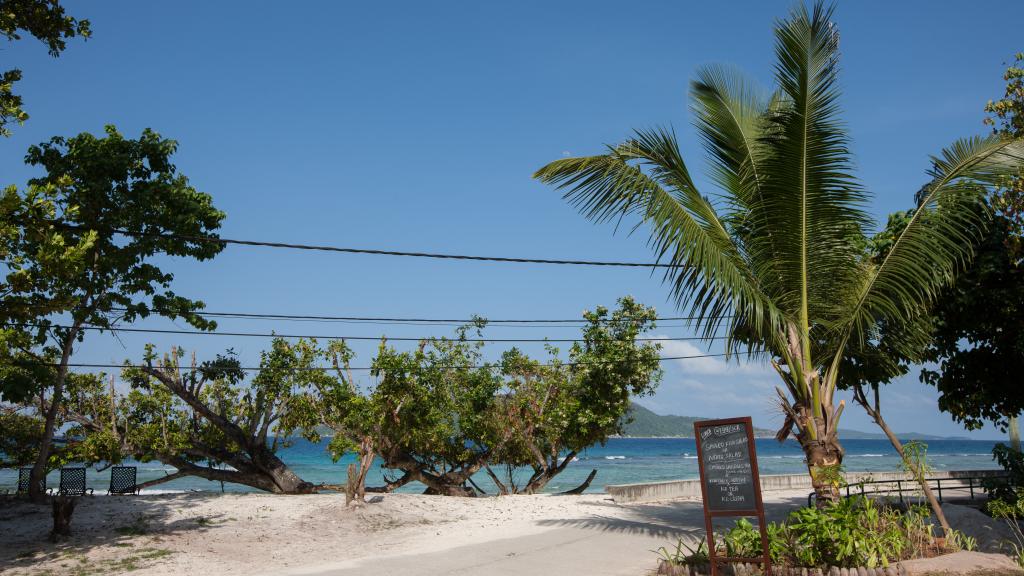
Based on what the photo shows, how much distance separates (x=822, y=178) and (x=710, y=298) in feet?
7.71

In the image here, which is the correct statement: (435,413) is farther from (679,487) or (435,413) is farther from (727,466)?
(727,466)

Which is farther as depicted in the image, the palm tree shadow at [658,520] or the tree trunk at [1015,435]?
the tree trunk at [1015,435]

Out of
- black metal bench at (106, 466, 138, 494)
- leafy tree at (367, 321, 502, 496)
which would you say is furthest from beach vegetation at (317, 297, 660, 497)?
black metal bench at (106, 466, 138, 494)

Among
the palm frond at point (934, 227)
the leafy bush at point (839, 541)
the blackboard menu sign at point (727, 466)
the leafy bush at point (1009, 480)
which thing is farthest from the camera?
the leafy bush at point (1009, 480)

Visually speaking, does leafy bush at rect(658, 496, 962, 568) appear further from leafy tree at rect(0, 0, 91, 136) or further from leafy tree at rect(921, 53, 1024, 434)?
leafy tree at rect(0, 0, 91, 136)

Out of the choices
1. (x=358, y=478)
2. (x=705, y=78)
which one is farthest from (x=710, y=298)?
(x=358, y=478)

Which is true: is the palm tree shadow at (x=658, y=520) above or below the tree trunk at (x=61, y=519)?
below

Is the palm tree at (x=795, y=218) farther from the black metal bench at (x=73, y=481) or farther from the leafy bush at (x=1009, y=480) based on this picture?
the black metal bench at (x=73, y=481)

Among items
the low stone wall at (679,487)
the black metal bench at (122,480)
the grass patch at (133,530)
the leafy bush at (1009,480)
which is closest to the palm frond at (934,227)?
the leafy bush at (1009,480)

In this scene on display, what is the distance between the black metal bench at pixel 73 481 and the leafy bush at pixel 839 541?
544 inches

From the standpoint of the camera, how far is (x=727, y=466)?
9.39 meters

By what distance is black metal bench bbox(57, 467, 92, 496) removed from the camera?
16.1 metres

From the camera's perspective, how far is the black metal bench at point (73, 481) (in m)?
16.1

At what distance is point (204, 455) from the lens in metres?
19.7
